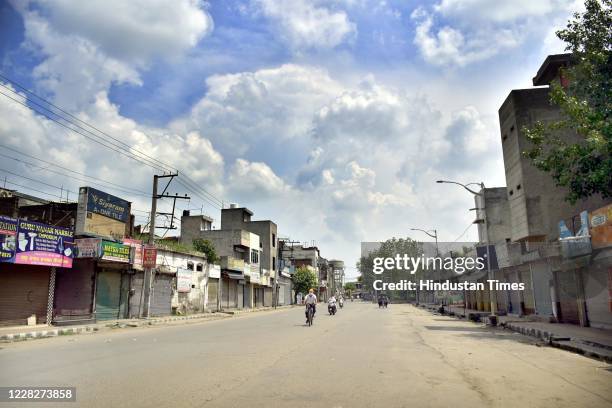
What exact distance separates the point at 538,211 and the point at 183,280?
27.0m

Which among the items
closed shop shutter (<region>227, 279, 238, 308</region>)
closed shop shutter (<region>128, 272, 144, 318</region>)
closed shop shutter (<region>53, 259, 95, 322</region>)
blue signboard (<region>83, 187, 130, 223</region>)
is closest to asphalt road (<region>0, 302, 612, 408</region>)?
closed shop shutter (<region>53, 259, 95, 322</region>)

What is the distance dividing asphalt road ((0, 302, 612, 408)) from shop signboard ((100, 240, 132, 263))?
12.3 metres

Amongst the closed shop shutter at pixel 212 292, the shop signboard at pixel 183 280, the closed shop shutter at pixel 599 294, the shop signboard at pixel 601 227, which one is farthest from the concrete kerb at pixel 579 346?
the closed shop shutter at pixel 212 292

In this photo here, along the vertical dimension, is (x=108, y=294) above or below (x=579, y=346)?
above

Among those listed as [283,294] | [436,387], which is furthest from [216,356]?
[283,294]

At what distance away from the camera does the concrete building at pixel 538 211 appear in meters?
25.0

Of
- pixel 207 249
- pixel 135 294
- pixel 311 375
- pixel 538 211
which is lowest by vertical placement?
pixel 311 375

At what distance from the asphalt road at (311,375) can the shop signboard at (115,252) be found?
483 inches

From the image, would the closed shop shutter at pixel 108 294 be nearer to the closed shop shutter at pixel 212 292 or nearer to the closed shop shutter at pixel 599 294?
the closed shop shutter at pixel 212 292

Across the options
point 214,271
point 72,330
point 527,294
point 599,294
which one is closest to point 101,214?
point 72,330

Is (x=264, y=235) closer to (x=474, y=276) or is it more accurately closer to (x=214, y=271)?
(x=214, y=271)

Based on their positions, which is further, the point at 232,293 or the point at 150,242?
the point at 232,293

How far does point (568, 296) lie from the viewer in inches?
979

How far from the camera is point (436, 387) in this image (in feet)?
24.9
